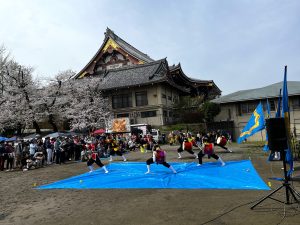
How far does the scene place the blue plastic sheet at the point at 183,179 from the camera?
931 cm

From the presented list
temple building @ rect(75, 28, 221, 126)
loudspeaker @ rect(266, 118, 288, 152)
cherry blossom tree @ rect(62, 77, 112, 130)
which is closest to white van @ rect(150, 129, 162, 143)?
temple building @ rect(75, 28, 221, 126)

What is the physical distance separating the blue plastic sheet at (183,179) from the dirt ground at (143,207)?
562mm

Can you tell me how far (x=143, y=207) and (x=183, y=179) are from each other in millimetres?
3542

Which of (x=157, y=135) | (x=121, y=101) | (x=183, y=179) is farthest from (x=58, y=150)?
(x=121, y=101)

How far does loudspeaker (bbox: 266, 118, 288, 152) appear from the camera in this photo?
6.37 meters

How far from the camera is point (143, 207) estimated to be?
7188 millimetres

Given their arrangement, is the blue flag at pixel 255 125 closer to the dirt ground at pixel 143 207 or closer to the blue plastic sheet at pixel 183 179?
the blue plastic sheet at pixel 183 179

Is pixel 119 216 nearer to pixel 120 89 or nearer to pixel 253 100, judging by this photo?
pixel 253 100

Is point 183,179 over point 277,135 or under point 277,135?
under

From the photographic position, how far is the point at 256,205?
6441 millimetres

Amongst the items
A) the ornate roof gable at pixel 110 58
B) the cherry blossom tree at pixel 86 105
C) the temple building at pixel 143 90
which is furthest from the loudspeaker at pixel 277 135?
the ornate roof gable at pixel 110 58

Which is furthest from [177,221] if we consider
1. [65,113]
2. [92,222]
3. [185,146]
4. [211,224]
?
[65,113]

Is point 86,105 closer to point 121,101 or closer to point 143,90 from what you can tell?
point 121,101

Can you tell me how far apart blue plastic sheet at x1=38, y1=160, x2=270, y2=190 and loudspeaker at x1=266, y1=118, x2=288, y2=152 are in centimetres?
248
